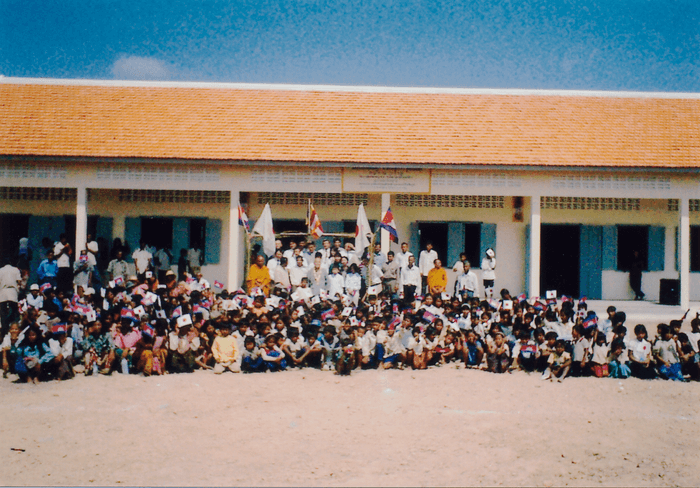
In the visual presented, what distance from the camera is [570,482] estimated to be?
14.9 ft

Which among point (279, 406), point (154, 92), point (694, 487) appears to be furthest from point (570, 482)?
point (154, 92)

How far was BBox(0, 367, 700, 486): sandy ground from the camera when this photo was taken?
4.58m

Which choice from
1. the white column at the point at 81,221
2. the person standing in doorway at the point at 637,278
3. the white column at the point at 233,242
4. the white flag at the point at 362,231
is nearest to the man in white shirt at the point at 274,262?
the white column at the point at 233,242

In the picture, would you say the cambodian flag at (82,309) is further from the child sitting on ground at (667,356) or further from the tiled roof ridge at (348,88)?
the tiled roof ridge at (348,88)

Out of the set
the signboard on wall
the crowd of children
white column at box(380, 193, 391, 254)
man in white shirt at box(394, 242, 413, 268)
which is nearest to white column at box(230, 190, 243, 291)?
the signboard on wall

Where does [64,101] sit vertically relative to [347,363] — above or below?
above

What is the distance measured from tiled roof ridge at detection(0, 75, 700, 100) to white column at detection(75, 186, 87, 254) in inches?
138

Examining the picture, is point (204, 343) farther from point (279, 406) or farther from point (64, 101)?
point (64, 101)

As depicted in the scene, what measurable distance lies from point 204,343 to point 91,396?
5.19 ft

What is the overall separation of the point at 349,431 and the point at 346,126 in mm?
7945

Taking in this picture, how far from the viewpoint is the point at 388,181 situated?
36.7 feet

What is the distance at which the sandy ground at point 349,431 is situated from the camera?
4582 mm

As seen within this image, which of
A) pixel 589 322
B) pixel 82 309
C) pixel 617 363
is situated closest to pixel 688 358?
pixel 617 363

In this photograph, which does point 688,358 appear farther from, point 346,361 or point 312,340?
point 312,340
